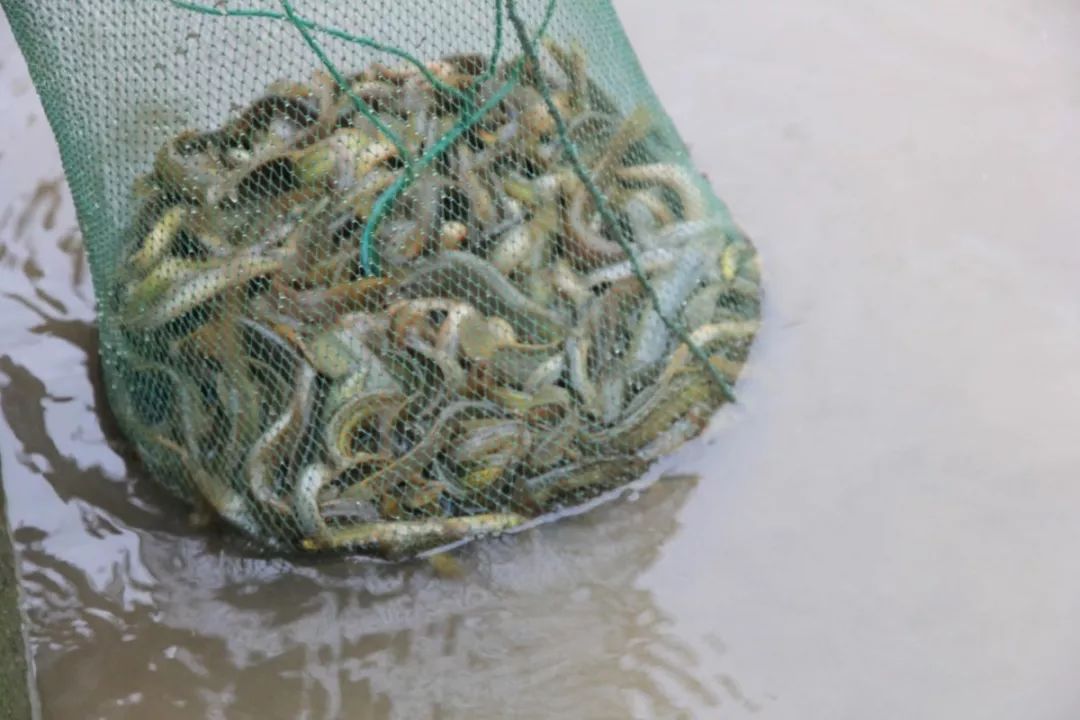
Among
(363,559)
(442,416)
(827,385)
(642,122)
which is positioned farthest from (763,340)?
(363,559)

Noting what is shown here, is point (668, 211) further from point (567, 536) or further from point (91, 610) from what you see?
point (91, 610)

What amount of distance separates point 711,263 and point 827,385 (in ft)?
1.54

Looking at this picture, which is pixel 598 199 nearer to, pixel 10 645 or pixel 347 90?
pixel 347 90

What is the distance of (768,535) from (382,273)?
46.7 inches

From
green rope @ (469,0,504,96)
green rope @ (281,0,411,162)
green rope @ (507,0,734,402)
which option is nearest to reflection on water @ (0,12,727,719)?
green rope @ (507,0,734,402)

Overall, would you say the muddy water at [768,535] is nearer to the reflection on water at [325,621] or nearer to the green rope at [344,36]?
the reflection on water at [325,621]

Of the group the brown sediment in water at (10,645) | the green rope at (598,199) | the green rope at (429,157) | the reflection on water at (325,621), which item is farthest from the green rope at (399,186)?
the brown sediment in water at (10,645)

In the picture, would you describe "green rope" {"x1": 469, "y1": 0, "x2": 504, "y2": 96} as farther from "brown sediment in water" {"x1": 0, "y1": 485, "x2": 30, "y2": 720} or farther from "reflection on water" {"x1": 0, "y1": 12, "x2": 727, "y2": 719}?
"brown sediment in water" {"x1": 0, "y1": 485, "x2": 30, "y2": 720}

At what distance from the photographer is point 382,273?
3119 millimetres

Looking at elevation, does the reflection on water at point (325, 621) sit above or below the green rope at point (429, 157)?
below

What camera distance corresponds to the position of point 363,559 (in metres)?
3.15

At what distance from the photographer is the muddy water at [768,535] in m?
2.91

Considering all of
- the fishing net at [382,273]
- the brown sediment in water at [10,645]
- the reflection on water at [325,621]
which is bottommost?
the reflection on water at [325,621]

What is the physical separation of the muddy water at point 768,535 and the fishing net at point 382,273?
17 cm
